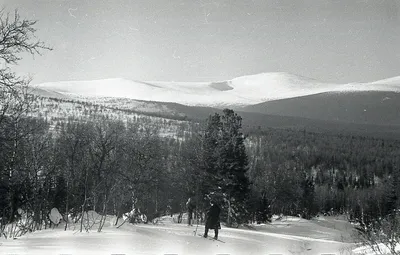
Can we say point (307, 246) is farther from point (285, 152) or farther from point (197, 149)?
point (285, 152)

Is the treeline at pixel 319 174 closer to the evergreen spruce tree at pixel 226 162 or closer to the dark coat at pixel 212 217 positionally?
the evergreen spruce tree at pixel 226 162

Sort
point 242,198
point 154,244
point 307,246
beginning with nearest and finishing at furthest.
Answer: point 154,244, point 307,246, point 242,198

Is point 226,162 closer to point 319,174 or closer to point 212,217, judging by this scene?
point 212,217

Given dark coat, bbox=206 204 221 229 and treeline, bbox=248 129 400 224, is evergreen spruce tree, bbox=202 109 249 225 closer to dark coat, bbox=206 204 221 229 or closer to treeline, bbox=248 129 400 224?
dark coat, bbox=206 204 221 229

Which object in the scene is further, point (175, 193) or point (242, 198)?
point (175, 193)

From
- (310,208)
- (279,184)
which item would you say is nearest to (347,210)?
(310,208)

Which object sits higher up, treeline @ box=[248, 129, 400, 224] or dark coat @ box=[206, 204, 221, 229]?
dark coat @ box=[206, 204, 221, 229]

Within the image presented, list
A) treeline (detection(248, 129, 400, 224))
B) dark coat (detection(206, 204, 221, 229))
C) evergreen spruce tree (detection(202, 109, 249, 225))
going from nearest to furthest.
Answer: dark coat (detection(206, 204, 221, 229)) → evergreen spruce tree (detection(202, 109, 249, 225)) → treeline (detection(248, 129, 400, 224))

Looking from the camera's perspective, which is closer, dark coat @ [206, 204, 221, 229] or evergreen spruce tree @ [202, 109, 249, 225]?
dark coat @ [206, 204, 221, 229]

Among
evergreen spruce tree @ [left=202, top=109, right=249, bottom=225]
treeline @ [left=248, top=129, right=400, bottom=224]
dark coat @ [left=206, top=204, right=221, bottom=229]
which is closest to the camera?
dark coat @ [left=206, top=204, right=221, bottom=229]

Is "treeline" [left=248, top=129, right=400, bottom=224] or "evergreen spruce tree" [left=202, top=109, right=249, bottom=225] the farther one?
"treeline" [left=248, top=129, right=400, bottom=224]

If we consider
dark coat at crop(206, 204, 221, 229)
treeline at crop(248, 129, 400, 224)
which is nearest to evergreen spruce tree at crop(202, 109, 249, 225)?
dark coat at crop(206, 204, 221, 229)
